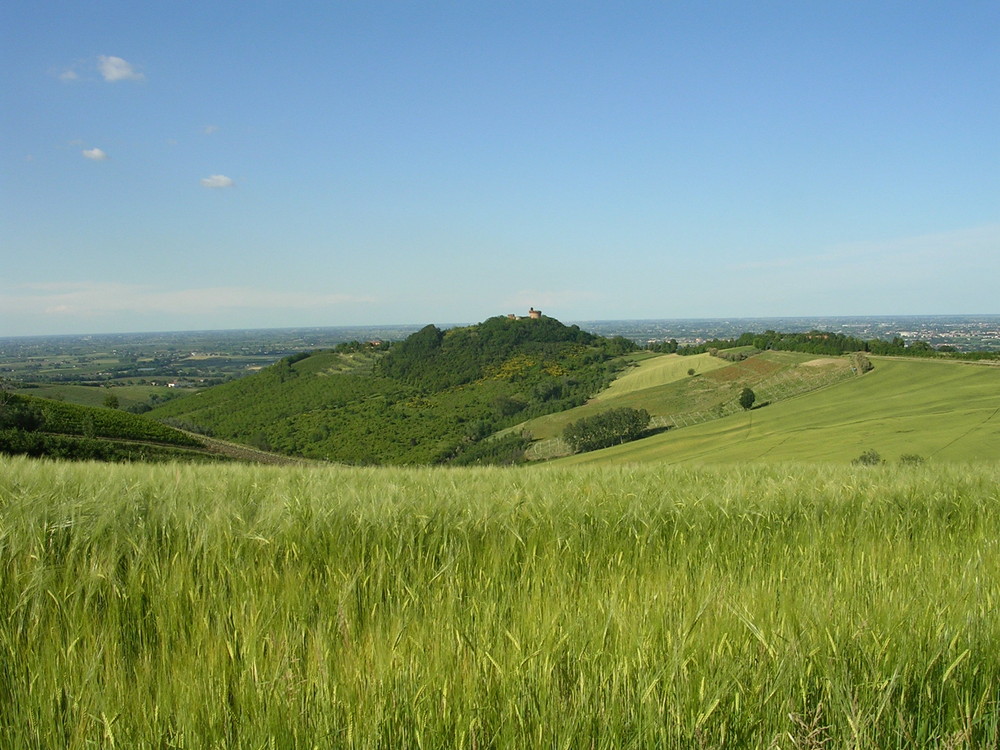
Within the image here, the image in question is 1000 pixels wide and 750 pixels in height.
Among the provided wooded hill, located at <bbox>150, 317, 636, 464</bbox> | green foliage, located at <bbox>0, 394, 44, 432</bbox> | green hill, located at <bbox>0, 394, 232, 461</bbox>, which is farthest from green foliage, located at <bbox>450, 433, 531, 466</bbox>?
green foliage, located at <bbox>0, 394, 44, 432</bbox>

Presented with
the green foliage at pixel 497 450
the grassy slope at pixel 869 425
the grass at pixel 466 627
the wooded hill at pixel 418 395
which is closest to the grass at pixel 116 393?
the wooded hill at pixel 418 395

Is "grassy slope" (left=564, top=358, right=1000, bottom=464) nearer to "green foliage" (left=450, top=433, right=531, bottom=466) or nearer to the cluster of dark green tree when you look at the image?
the cluster of dark green tree

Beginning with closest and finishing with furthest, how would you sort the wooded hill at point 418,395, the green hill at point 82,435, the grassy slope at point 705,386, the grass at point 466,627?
the grass at point 466,627 < the green hill at point 82,435 < the grassy slope at point 705,386 < the wooded hill at point 418,395

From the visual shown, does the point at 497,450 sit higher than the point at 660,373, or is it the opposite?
the point at 660,373

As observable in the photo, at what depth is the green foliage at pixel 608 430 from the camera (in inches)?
2432

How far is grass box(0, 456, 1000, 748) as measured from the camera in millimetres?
1576

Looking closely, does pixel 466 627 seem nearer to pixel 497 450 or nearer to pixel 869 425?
pixel 869 425

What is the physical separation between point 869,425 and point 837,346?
3718 centimetres

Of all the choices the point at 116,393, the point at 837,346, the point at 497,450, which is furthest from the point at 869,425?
the point at 116,393

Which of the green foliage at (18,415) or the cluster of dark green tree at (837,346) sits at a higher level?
the cluster of dark green tree at (837,346)

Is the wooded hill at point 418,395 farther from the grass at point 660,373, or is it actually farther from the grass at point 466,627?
the grass at point 466,627

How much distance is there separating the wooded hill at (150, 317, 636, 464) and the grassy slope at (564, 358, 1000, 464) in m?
21.7

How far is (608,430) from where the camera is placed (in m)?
62.2

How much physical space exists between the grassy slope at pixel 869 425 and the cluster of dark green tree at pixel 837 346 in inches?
142
